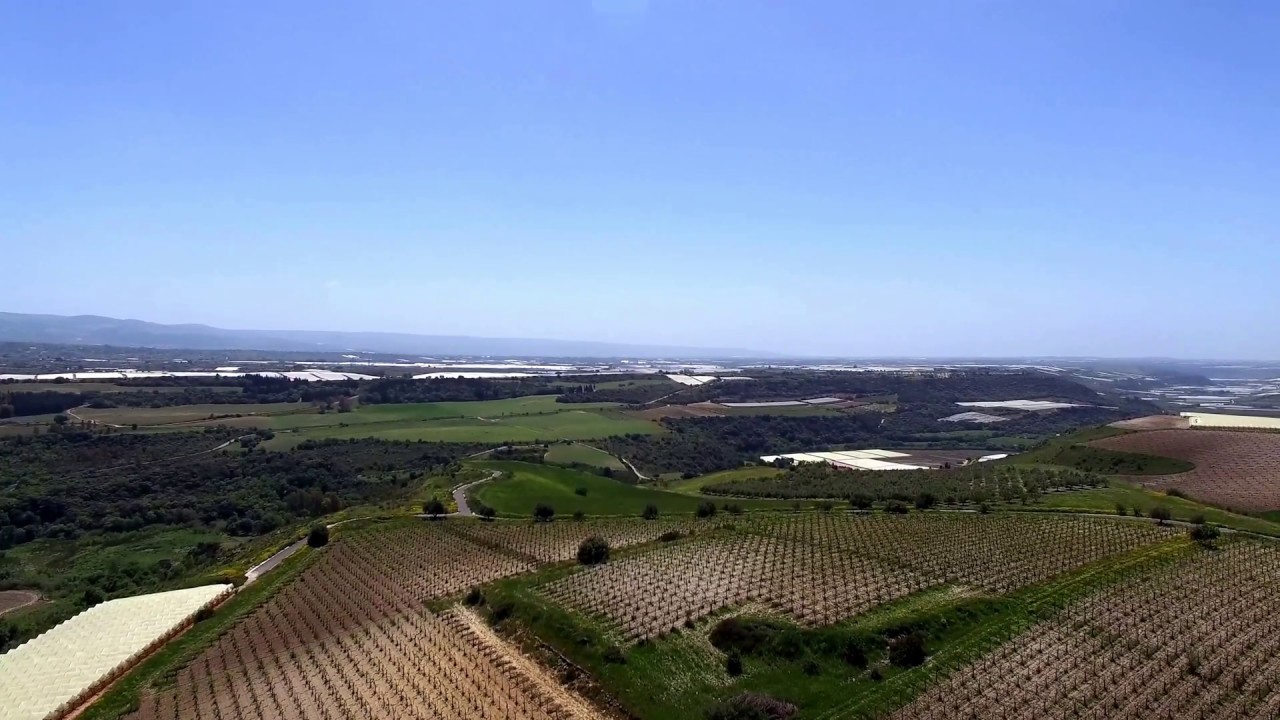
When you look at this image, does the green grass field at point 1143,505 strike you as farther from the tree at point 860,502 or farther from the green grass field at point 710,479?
the green grass field at point 710,479

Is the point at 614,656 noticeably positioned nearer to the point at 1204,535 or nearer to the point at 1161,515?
the point at 1204,535

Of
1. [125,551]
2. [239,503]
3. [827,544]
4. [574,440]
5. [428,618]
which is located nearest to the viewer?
[428,618]

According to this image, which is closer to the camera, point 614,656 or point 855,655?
point 855,655

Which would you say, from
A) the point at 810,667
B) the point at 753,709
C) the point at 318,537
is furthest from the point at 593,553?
the point at 318,537

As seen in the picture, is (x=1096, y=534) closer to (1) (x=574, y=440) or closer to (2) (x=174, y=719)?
(2) (x=174, y=719)

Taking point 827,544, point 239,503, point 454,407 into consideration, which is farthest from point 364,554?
point 454,407

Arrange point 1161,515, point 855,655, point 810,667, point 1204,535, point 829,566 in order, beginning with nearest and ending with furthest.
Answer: point 810,667 → point 855,655 → point 829,566 → point 1204,535 → point 1161,515

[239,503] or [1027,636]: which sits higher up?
[1027,636]
